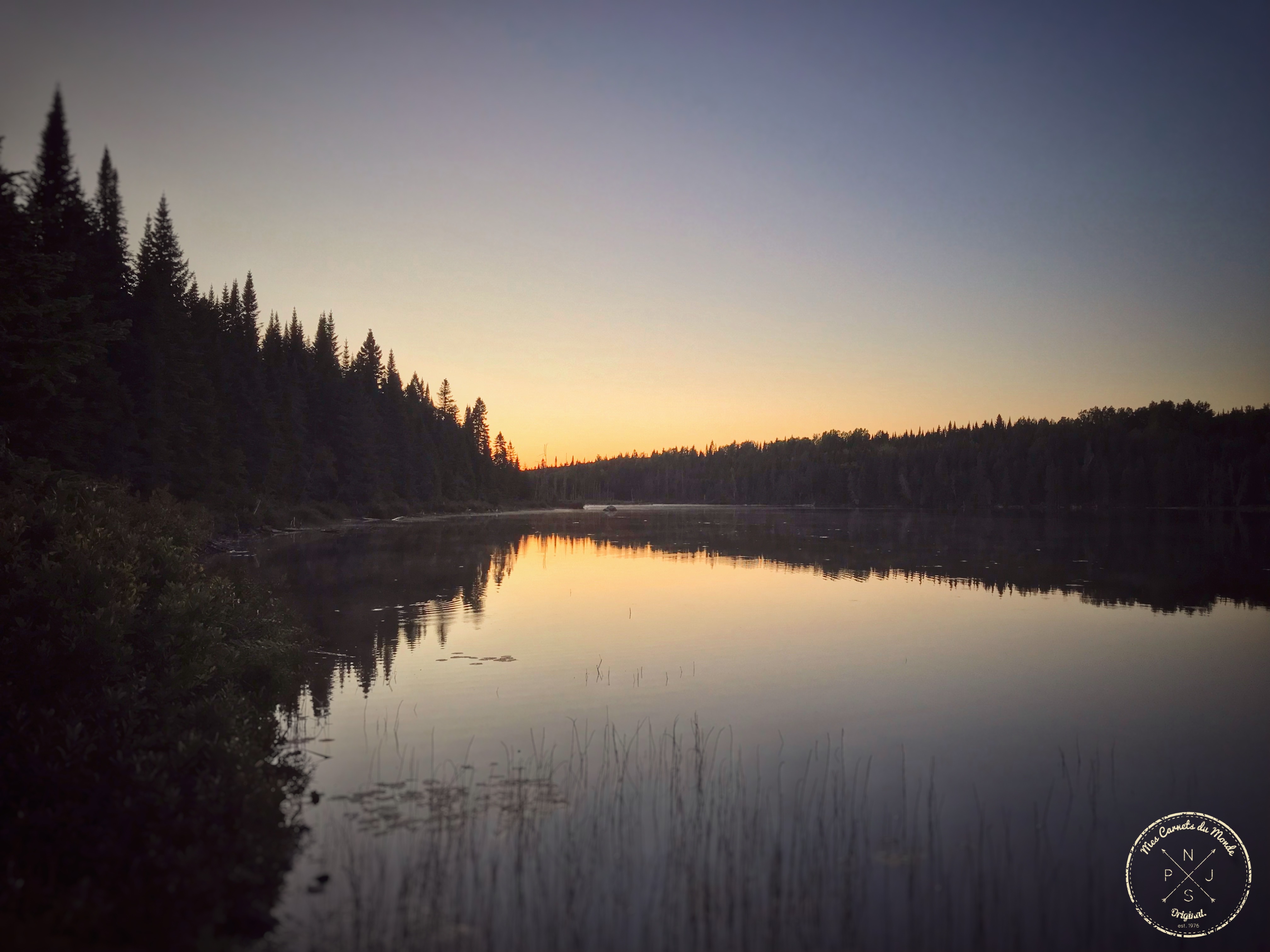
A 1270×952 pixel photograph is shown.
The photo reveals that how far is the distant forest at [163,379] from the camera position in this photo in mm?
23125

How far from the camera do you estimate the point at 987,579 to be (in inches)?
1563

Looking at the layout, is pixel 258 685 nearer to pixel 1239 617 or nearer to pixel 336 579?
pixel 336 579

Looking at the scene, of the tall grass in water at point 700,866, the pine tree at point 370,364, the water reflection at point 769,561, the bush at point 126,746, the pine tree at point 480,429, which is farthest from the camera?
the pine tree at point 480,429

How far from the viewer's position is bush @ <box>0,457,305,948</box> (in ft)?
23.5

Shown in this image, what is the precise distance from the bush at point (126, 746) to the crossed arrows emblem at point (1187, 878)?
32.9ft

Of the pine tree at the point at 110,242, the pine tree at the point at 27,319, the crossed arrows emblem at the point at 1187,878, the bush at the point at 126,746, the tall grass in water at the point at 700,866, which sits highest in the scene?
the pine tree at the point at 110,242

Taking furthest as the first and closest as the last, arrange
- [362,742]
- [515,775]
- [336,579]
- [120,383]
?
[120,383] < [336,579] < [362,742] < [515,775]

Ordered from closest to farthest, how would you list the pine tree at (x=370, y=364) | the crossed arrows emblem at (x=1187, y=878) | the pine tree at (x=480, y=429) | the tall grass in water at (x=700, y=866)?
the tall grass in water at (x=700, y=866) → the crossed arrows emblem at (x=1187, y=878) → the pine tree at (x=370, y=364) → the pine tree at (x=480, y=429)

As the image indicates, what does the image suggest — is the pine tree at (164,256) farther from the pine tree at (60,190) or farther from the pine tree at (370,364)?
the pine tree at (370,364)

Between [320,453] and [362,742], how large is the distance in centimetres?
7683

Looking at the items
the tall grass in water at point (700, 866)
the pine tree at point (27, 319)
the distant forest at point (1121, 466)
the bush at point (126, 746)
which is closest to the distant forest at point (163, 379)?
the pine tree at point (27, 319)

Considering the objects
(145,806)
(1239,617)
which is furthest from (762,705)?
(1239,617)

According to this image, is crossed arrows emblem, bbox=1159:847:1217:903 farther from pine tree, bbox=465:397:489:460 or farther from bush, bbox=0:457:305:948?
pine tree, bbox=465:397:489:460

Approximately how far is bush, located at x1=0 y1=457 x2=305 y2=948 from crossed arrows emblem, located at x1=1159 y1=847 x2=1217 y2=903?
1003cm
